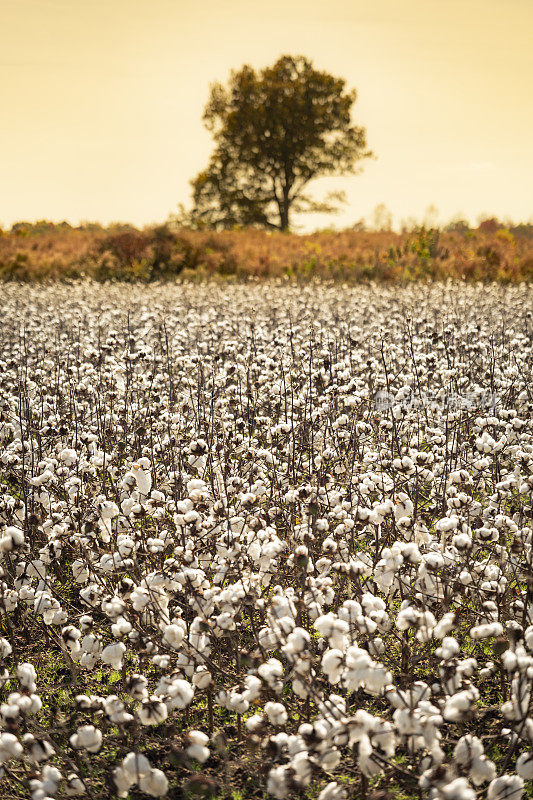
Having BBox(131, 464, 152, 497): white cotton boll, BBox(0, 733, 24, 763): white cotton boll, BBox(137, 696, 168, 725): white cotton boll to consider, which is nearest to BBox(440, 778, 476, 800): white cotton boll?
BBox(137, 696, 168, 725): white cotton boll

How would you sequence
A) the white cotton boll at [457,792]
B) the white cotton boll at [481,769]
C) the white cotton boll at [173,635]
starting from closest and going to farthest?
the white cotton boll at [457,792], the white cotton boll at [481,769], the white cotton boll at [173,635]

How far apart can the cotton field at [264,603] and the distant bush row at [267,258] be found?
52.2 feet

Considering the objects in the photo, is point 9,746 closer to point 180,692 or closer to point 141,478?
point 180,692

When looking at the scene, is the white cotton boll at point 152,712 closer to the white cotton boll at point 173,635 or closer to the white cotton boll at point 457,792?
the white cotton boll at point 173,635

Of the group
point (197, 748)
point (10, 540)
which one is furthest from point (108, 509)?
point (197, 748)

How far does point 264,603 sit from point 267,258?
885 inches

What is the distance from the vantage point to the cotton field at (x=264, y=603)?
8.12 ft

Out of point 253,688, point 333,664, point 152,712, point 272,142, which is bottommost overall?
point 152,712

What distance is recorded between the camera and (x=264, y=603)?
2914 millimetres

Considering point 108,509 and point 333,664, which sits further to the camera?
point 108,509

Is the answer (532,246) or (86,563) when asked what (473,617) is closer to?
(86,563)

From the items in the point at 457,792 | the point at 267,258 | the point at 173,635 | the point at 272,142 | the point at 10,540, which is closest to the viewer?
the point at 457,792

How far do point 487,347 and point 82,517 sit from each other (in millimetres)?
5954

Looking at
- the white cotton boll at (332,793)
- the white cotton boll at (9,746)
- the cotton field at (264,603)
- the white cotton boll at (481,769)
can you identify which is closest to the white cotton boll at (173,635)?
the cotton field at (264,603)
